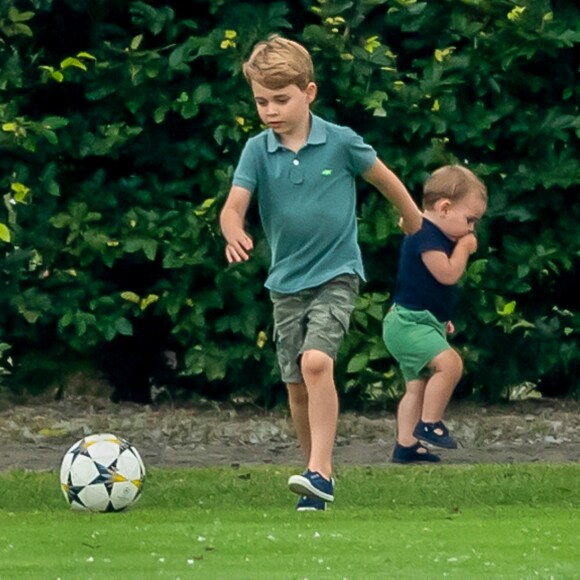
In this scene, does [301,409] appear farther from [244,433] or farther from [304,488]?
[244,433]

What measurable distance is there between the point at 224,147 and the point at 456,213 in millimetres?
1573

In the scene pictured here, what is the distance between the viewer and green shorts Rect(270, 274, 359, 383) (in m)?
7.60

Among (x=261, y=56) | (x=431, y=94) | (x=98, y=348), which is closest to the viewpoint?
(x=261, y=56)

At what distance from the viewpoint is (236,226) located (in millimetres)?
7422

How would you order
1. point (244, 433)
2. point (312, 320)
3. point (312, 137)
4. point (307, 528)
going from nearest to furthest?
point (307, 528) → point (312, 320) → point (312, 137) → point (244, 433)

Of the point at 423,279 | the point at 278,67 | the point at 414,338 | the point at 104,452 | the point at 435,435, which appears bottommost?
the point at 435,435

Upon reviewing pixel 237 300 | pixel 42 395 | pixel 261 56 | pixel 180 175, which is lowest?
pixel 42 395

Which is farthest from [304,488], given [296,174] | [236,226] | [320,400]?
[296,174]

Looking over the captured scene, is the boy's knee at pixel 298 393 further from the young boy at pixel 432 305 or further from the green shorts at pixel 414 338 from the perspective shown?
the green shorts at pixel 414 338

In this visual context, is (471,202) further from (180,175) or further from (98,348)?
(98,348)

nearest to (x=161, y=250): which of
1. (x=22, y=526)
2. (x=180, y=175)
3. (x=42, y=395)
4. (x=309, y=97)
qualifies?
(x=180, y=175)

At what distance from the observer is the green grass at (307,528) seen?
20.1 feet

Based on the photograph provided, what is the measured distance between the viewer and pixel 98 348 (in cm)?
1078

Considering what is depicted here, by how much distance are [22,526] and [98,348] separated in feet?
12.2
